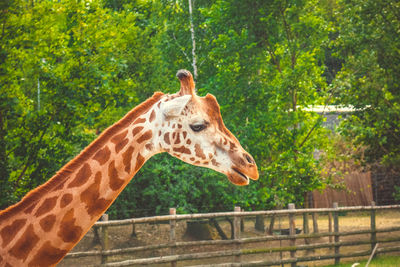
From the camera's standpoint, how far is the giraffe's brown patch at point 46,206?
2.49 metres

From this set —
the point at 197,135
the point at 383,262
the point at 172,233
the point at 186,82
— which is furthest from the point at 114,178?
the point at 383,262

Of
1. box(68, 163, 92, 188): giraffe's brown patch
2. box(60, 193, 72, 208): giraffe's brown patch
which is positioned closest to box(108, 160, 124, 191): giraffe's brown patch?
box(68, 163, 92, 188): giraffe's brown patch

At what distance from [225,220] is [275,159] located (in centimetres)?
283

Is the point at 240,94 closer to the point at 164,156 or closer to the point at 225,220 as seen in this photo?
the point at 164,156

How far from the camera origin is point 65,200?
2.50 metres

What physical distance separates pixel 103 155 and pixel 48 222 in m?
0.44

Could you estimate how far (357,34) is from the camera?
461 inches

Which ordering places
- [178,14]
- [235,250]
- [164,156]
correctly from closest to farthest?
[235,250]
[164,156]
[178,14]

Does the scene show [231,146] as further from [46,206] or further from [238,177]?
[46,206]

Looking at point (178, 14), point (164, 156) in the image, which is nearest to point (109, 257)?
point (164, 156)

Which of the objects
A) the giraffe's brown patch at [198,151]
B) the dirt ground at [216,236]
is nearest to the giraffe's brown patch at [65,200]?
the giraffe's brown patch at [198,151]

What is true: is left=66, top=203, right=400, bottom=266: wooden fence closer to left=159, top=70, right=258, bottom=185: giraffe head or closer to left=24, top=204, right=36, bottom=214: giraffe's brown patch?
left=24, top=204, right=36, bottom=214: giraffe's brown patch

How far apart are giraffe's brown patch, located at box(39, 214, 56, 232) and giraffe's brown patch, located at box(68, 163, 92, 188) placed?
7.1 inches

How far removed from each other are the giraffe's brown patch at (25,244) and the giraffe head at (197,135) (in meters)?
0.79
